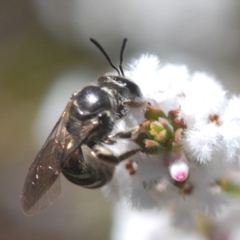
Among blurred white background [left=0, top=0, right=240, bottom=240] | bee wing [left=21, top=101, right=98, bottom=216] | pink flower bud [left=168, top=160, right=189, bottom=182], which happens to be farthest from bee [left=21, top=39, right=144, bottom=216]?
blurred white background [left=0, top=0, right=240, bottom=240]

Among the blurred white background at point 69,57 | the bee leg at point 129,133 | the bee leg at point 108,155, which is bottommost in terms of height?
the blurred white background at point 69,57

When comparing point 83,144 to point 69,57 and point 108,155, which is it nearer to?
point 108,155

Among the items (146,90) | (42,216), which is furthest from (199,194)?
(42,216)

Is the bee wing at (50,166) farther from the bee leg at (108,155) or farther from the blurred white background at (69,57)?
the blurred white background at (69,57)

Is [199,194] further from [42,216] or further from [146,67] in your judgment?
[42,216]

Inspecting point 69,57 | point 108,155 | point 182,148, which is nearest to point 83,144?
point 108,155

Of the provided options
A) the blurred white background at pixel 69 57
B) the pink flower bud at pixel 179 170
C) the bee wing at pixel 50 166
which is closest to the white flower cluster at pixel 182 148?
the pink flower bud at pixel 179 170
